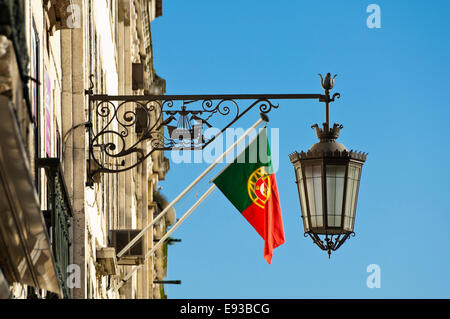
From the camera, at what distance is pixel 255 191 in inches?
665

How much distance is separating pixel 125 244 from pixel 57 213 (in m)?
11.0

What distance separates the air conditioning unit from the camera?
2089 centimetres

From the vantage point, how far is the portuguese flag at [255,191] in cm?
1666

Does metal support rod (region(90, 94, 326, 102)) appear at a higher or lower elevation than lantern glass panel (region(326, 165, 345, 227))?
higher

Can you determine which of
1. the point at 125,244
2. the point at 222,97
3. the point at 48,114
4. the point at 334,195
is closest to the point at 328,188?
the point at 334,195

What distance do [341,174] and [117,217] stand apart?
44.9 ft

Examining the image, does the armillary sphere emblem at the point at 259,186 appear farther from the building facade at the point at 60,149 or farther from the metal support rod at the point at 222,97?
the metal support rod at the point at 222,97

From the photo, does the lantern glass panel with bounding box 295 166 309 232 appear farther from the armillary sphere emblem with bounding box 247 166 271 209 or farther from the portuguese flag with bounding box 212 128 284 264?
the armillary sphere emblem with bounding box 247 166 271 209

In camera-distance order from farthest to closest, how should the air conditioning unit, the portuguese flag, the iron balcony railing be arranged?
1. the air conditioning unit
2. the portuguese flag
3. the iron balcony railing

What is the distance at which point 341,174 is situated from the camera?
13.7m

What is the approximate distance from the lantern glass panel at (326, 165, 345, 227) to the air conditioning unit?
747 cm

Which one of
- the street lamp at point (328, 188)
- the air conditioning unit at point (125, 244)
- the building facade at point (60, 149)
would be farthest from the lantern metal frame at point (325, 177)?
the air conditioning unit at point (125, 244)

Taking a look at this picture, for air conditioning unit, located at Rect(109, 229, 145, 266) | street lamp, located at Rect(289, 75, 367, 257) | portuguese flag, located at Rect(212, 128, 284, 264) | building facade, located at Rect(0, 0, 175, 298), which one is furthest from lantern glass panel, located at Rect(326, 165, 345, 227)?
air conditioning unit, located at Rect(109, 229, 145, 266)

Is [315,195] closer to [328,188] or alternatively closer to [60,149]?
[328,188]
